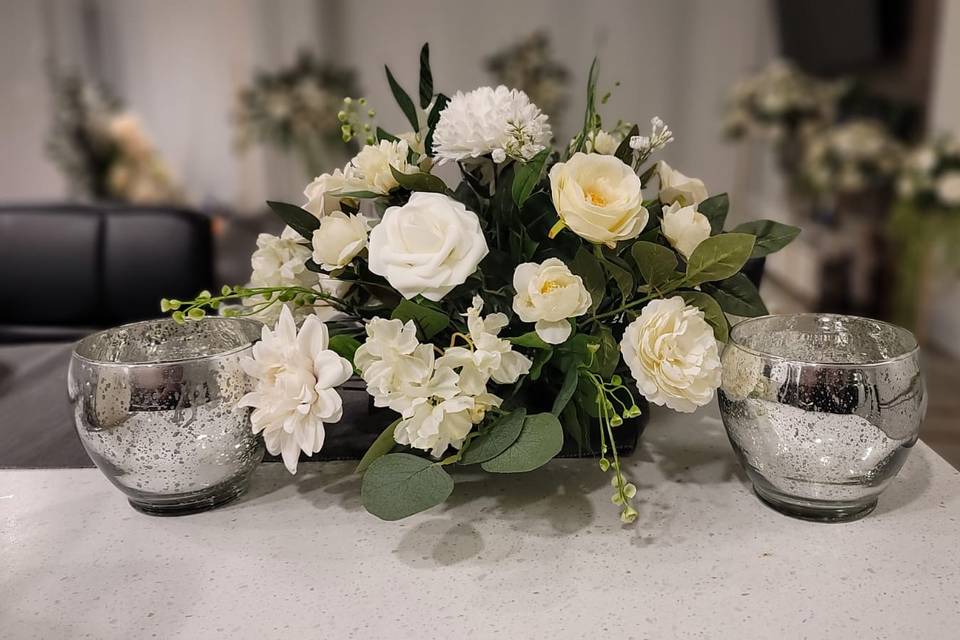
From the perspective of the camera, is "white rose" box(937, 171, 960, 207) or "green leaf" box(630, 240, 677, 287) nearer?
"green leaf" box(630, 240, 677, 287)

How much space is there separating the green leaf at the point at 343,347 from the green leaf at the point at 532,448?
13 cm

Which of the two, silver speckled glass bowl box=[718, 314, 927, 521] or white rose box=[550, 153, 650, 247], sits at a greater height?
white rose box=[550, 153, 650, 247]

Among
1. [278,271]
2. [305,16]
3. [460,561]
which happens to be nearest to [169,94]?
[305,16]

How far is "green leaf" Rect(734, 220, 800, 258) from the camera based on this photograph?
66 centimetres

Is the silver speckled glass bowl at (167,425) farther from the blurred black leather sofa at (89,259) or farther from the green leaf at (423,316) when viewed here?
the blurred black leather sofa at (89,259)

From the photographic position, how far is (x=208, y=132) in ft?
12.5

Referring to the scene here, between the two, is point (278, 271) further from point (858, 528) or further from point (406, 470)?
point (858, 528)

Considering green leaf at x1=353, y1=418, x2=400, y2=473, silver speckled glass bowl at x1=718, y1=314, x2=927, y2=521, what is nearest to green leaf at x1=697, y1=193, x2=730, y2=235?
silver speckled glass bowl at x1=718, y1=314, x2=927, y2=521

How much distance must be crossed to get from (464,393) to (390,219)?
0.43ft

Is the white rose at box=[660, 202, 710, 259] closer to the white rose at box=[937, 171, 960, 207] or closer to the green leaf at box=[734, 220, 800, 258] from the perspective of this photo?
the green leaf at box=[734, 220, 800, 258]

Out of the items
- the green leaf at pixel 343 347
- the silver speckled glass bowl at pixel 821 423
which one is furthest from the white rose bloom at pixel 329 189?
the silver speckled glass bowl at pixel 821 423

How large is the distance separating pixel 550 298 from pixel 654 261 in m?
0.09

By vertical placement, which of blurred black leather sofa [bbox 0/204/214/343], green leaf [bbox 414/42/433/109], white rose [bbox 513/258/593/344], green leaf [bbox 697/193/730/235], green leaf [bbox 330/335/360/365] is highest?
green leaf [bbox 414/42/433/109]

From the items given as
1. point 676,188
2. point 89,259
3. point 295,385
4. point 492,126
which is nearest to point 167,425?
point 295,385
